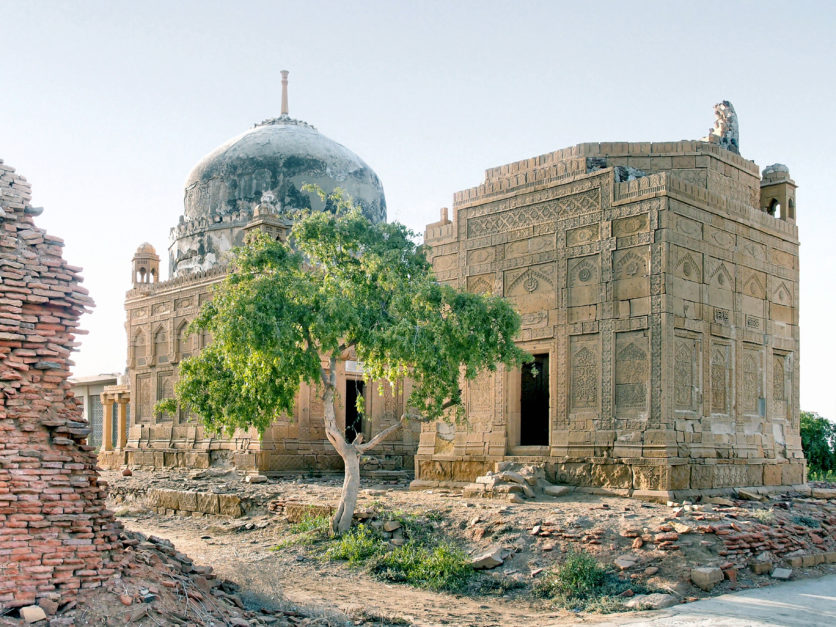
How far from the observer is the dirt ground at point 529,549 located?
9.99 m

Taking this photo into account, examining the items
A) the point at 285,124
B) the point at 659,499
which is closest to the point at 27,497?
the point at 659,499

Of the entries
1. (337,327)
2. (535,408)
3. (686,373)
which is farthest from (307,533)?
(686,373)

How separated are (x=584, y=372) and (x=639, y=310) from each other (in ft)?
4.65

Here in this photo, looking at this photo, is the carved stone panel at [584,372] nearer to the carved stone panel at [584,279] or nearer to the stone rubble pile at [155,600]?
the carved stone panel at [584,279]

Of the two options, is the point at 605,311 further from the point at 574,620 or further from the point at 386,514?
the point at 574,620

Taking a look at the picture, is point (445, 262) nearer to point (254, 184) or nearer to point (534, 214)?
point (534, 214)

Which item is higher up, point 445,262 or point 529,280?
point 445,262

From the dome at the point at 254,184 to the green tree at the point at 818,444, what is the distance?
1424 centimetres

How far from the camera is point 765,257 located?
1583 cm

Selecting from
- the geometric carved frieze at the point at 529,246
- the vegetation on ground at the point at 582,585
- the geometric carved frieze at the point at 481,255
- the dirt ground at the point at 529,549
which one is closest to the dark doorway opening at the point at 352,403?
the geometric carved frieze at the point at 481,255

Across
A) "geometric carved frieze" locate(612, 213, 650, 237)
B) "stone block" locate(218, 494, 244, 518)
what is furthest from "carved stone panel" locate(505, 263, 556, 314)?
"stone block" locate(218, 494, 244, 518)

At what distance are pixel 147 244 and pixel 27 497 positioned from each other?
19411mm

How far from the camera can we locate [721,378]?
14.6 meters

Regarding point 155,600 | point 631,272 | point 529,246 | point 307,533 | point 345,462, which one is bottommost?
point 307,533
